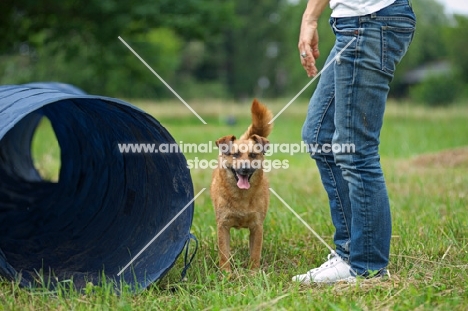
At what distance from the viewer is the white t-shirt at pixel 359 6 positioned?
141 inches

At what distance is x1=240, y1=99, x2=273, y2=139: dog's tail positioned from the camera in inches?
196

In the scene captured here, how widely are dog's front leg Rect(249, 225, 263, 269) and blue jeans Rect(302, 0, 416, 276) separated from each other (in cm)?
89

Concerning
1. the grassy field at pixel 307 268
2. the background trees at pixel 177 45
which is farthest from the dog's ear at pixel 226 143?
the background trees at pixel 177 45

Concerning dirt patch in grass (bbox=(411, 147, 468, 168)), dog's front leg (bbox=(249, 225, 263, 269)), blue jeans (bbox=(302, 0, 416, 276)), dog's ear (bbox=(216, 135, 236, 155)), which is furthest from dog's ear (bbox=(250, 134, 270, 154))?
dirt patch in grass (bbox=(411, 147, 468, 168))

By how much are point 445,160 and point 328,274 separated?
720cm

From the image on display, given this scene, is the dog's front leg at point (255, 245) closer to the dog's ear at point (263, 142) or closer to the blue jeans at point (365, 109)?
the dog's ear at point (263, 142)

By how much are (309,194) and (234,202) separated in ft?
9.67

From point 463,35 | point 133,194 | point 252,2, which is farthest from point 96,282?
Result: point 252,2

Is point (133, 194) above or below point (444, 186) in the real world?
above

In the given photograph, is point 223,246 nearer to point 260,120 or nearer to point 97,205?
point 260,120

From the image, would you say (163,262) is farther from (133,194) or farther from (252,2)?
(252,2)

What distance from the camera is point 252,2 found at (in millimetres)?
51438

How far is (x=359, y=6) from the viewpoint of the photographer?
11.8ft

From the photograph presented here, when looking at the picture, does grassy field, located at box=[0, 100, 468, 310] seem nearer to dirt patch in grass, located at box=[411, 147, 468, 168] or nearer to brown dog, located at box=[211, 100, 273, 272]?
brown dog, located at box=[211, 100, 273, 272]
